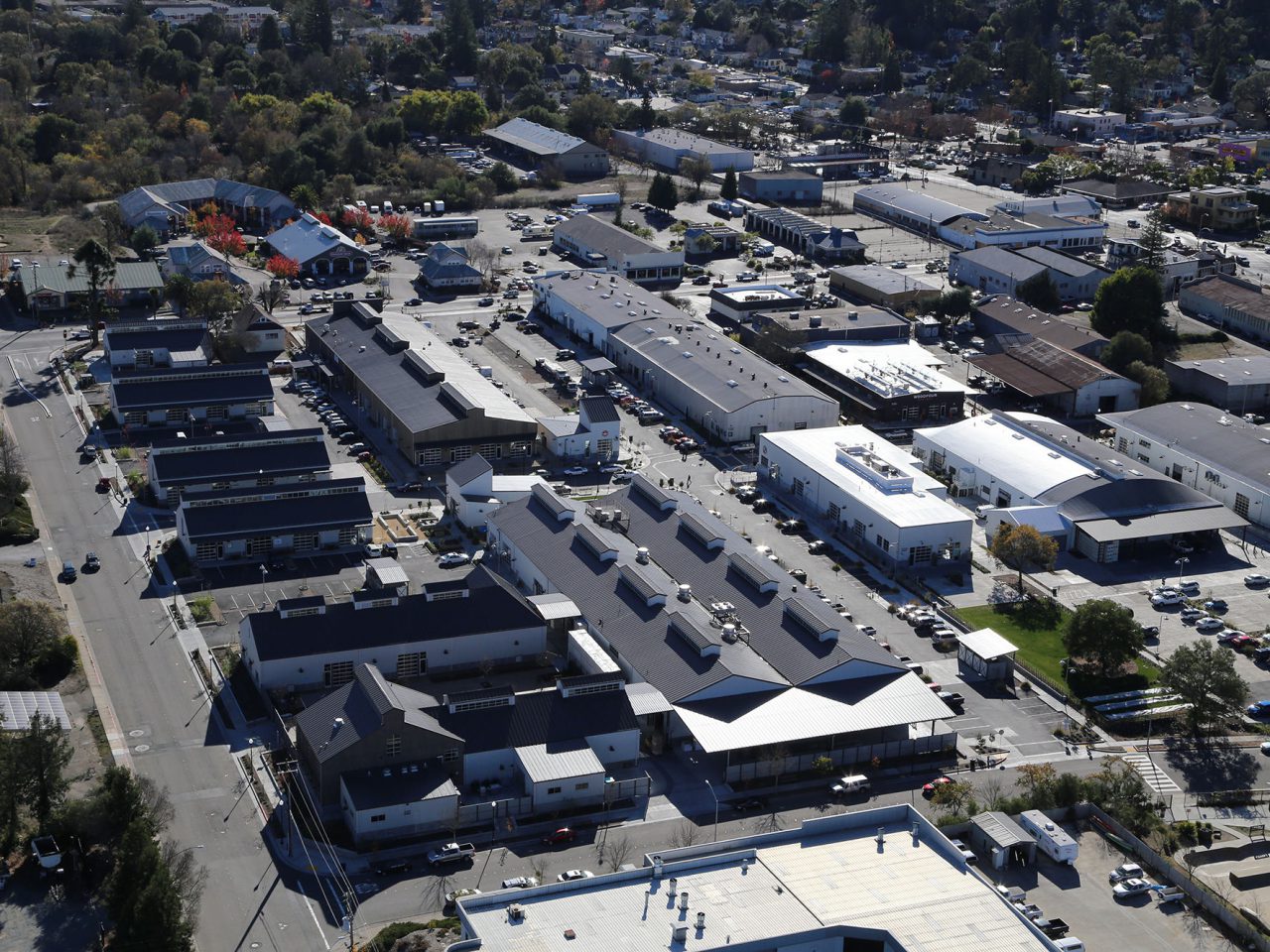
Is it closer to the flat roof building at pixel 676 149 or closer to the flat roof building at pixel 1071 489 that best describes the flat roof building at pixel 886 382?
the flat roof building at pixel 1071 489

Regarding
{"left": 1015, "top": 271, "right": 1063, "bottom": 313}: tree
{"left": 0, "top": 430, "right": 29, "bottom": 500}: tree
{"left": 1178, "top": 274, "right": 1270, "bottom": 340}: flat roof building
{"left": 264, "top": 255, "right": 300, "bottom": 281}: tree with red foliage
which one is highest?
{"left": 0, "top": 430, "right": 29, "bottom": 500}: tree

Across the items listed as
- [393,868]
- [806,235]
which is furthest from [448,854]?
[806,235]

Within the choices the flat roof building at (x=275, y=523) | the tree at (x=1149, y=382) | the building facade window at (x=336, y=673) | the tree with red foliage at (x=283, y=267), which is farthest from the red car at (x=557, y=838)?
the tree with red foliage at (x=283, y=267)

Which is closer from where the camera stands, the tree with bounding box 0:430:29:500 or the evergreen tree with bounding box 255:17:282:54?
the tree with bounding box 0:430:29:500

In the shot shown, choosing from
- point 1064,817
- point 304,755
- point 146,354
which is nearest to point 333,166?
point 146,354

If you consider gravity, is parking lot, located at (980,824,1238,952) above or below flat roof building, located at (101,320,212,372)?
below

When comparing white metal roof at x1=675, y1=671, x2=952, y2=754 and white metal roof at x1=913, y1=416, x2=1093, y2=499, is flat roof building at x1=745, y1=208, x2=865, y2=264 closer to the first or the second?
white metal roof at x1=913, y1=416, x2=1093, y2=499

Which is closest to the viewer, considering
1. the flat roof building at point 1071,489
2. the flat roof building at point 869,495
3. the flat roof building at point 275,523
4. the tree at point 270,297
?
the flat roof building at point 275,523

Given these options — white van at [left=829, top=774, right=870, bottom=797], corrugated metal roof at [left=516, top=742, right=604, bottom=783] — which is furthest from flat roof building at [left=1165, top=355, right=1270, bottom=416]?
corrugated metal roof at [left=516, top=742, right=604, bottom=783]
